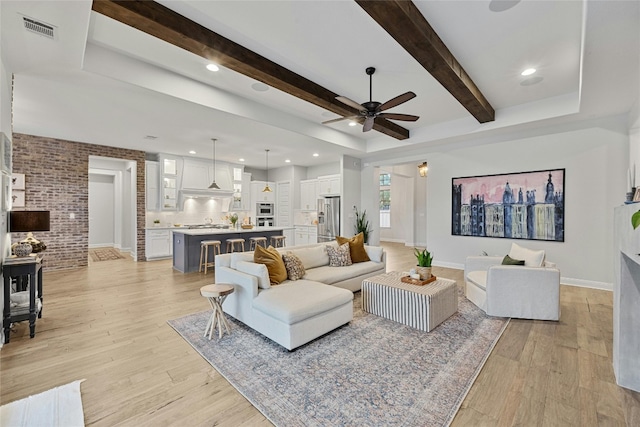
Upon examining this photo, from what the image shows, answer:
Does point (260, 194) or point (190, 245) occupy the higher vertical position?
point (260, 194)

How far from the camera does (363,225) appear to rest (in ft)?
26.2

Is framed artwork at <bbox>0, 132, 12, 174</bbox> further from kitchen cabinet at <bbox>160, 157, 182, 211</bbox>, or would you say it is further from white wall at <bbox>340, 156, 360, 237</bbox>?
white wall at <bbox>340, 156, 360, 237</bbox>

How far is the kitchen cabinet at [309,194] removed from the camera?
937cm

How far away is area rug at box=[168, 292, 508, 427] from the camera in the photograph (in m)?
1.91

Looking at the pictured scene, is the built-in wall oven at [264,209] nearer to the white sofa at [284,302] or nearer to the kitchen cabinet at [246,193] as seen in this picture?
the kitchen cabinet at [246,193]

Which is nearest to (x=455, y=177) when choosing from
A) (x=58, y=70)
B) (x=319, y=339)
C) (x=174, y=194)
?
(x=319, y=339)

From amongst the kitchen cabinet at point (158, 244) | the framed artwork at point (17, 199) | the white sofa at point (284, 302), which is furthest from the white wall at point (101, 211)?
the white sofa at point (284, 302)

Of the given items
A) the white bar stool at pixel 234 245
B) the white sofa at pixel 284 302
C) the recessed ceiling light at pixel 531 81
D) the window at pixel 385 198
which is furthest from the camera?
the window at pixel 385 198

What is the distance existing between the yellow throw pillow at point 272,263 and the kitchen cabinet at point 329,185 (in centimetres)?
512

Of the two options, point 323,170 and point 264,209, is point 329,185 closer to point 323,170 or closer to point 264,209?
point 323,170

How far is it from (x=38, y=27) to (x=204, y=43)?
52.0 inches

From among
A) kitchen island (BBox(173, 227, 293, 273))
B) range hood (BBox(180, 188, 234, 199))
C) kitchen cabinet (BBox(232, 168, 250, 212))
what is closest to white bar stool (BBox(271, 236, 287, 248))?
kitchen island (BBox(173, 227, 293, 273))

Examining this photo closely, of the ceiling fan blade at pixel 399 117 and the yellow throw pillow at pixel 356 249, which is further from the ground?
the ceiling fan blade at pixel 399 117

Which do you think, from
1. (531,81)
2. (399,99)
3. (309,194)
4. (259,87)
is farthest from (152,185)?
(531,81)
